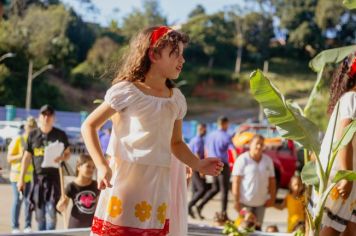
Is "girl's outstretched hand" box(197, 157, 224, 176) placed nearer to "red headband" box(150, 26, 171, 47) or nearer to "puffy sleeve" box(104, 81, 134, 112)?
"puffy sleeve" box(104, 81, 134, 112)

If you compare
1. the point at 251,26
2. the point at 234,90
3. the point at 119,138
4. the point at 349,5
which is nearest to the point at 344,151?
the point at 349,5

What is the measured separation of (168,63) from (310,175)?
1322mm

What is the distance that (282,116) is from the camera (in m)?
4.19

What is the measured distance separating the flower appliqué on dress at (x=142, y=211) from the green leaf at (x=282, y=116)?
1.03m

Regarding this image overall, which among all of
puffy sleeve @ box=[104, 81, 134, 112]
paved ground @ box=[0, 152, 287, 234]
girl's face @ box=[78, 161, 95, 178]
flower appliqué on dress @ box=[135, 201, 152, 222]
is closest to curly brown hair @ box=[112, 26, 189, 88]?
puffy sleeve @ box=[104, 81, 134, 112]

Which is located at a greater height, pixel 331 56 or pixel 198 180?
pixel 331 56

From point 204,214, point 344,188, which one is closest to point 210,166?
point 344,188

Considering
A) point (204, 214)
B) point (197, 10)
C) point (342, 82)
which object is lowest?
point (204, 214)

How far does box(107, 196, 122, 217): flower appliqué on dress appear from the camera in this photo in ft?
11.2

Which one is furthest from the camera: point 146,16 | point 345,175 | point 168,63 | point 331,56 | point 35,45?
point 146,16

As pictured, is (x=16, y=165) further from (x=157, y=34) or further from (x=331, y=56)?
(x=157, y=34)

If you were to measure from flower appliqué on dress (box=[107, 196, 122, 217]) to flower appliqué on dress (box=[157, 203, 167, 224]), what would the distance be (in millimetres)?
192

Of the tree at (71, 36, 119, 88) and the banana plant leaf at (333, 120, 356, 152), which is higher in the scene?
the tree at (71, 36, 119, 88)

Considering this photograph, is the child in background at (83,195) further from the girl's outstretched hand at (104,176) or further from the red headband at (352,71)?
the girl's outstretched hand at (104,176)
